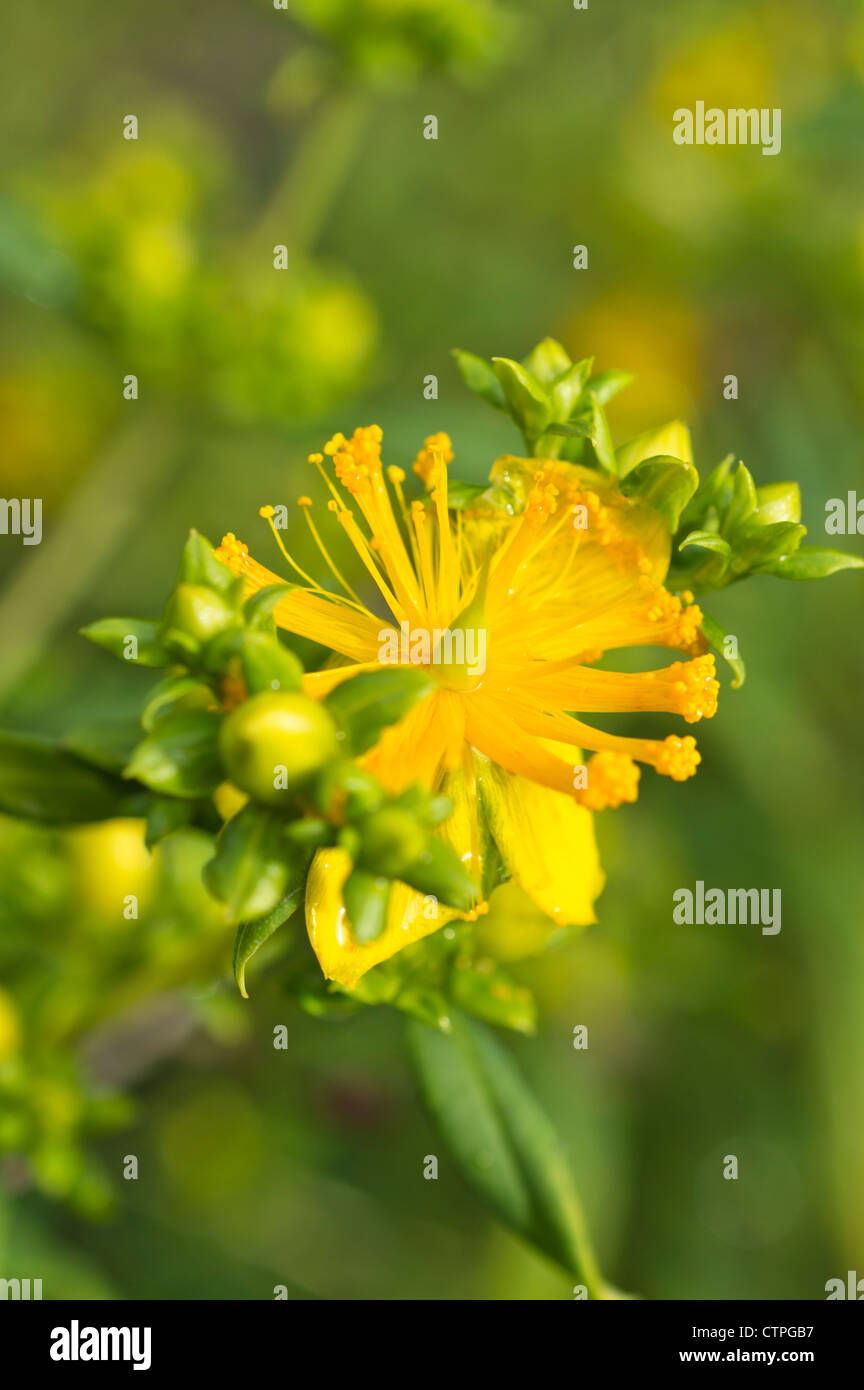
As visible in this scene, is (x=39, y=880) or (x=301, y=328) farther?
(x=301, y=328)

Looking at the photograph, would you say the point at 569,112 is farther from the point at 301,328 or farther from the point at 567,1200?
the point at 567,1200

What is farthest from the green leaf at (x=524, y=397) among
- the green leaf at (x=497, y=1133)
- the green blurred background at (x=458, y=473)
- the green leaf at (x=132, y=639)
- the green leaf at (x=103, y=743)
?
the green blurred background at (x=458, y=473)

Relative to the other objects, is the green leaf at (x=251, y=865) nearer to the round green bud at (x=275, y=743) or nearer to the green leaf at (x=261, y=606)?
the round green bud at (x=275, y=743)

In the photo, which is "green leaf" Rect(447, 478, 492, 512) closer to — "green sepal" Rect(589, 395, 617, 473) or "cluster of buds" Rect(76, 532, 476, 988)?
"green sepal" Rect(589, 395, 617, 473)

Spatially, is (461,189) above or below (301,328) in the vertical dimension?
above

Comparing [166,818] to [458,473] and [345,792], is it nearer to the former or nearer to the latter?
[345,792]


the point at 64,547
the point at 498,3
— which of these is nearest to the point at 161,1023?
the point at 64,547
